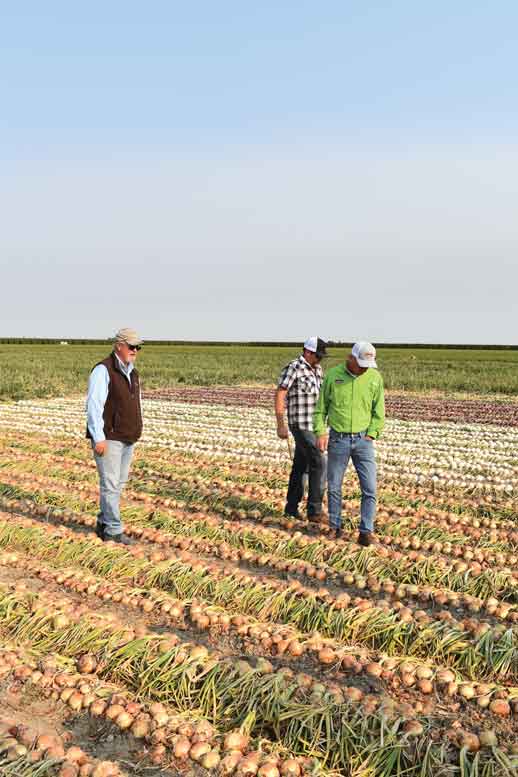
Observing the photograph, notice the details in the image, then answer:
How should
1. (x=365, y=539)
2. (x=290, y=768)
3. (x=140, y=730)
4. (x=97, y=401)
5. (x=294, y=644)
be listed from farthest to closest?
(x=365, y=539) < (x=97, y=401) < (x=294, y=644) < (x=140, y=730) < (x=290, y=768)

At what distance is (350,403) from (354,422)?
0.63ft

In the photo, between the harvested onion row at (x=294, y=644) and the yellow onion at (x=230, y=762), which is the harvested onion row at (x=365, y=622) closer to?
the harvested onion row at (x=294, y=644)

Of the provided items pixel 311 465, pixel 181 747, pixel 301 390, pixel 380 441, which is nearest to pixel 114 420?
pixel 301 390

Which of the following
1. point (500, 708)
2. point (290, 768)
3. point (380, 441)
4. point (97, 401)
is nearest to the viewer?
point (290, 768)

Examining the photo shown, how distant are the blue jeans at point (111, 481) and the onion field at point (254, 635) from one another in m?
0.26

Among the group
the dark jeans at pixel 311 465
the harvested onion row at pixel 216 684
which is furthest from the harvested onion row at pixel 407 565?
the harvested onion row at pixel 216 684

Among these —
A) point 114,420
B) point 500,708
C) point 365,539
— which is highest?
point 114,420

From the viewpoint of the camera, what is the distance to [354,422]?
7.16 metres

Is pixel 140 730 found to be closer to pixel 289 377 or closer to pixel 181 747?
pixel 181 747

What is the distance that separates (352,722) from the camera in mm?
3812

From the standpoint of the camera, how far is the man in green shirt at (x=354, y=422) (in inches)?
282

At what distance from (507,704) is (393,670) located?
27.5 inches

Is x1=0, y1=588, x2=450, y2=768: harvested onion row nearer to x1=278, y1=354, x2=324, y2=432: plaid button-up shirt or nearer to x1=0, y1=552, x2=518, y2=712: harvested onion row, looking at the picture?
x1=0, y1=552, x2=518, y2=712: harvested onion row

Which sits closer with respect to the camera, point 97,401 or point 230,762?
point 230,762
